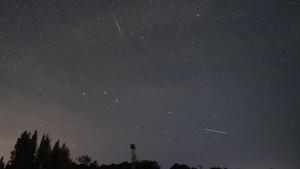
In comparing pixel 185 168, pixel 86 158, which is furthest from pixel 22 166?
pixel 185 168

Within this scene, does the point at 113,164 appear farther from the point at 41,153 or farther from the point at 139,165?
the point at 41,153

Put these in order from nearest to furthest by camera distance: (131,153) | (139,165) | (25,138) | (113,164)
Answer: (131,153) → (25,138) → (139,165) → (113,164)

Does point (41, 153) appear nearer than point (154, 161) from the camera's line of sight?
Yes

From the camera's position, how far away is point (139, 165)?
76000mm

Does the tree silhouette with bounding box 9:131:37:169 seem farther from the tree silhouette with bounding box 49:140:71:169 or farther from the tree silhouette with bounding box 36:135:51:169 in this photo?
the tree silhouette with bounding box 49:140:71:169

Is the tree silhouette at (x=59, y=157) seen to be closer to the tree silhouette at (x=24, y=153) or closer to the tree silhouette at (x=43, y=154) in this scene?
the tree silhouette at (x=43, y=154)

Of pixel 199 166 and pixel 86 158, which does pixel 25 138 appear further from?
pixel 199 166

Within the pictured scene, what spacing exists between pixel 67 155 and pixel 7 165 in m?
9.17

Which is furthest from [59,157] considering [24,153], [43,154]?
[24,153]

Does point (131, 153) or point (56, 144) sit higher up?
point (56, 144)

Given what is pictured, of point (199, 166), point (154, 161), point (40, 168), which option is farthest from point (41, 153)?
point (199, 166)

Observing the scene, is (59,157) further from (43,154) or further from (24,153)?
(24,153)

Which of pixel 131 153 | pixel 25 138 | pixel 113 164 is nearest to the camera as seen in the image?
pixel 131 153

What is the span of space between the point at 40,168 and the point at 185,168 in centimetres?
3858
